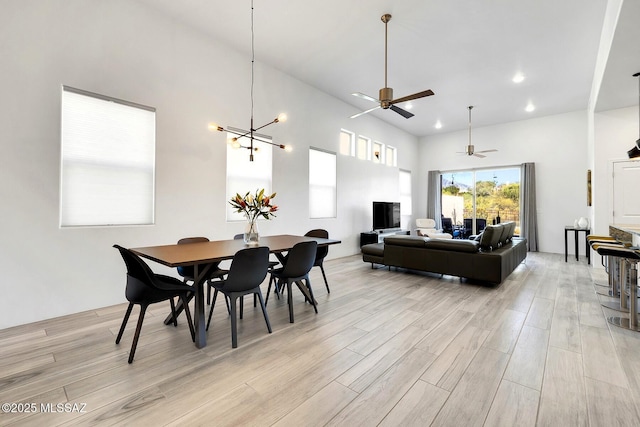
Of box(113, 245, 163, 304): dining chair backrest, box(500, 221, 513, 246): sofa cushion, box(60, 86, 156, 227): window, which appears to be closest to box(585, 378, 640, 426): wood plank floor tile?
box(113, 245, 163, 304): dining chair backrest

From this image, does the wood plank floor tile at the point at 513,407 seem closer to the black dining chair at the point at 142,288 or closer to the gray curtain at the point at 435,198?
the black dining chair at the point at 142,288

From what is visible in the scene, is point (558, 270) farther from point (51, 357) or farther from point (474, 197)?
point (51, 357)

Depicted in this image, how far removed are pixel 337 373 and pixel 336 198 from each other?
4.80 metres

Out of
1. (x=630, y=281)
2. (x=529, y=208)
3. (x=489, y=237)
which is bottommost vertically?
(x=630, y=281)

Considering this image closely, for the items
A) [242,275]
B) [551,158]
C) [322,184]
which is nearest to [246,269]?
[242,275]

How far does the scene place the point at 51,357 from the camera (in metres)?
2.20

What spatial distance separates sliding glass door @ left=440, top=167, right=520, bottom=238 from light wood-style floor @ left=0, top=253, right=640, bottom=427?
5.54 m

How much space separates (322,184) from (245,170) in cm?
206

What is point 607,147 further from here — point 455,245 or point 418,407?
point 418,407

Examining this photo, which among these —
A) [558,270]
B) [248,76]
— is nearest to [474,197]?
[558,270]

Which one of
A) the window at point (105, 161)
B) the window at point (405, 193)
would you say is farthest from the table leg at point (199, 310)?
the window at point (405, 193)

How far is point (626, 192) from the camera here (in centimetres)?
497

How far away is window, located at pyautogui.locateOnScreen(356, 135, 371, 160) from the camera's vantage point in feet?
24.0

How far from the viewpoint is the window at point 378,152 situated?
782 cm
